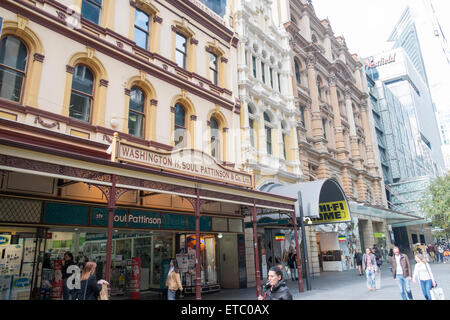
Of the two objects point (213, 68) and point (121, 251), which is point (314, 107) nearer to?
point (213, 68)

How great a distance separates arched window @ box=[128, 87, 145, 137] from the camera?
13.9 m

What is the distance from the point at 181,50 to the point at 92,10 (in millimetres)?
4786

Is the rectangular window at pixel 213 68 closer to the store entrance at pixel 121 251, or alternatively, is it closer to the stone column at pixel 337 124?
the store entrance at pixel 121 251

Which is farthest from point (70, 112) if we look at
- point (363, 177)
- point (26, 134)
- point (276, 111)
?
point (363, 177)

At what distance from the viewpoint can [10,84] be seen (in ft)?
34.6

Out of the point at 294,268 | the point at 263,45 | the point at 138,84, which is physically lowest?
the point at 294,268

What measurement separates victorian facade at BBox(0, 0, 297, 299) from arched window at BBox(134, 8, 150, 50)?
0.06 meters

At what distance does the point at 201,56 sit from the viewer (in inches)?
706

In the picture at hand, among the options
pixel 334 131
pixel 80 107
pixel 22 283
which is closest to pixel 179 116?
Result: pixel 80 107

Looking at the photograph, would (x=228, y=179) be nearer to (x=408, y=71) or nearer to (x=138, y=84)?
(x=138, y=84)

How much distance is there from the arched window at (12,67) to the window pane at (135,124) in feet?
13.6

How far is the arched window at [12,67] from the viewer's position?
34.2ft

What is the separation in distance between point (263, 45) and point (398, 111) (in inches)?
1687

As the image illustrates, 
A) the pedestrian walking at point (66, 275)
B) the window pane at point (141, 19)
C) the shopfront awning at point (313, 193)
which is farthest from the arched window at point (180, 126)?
the pedestrian walking at point (66, 275)
